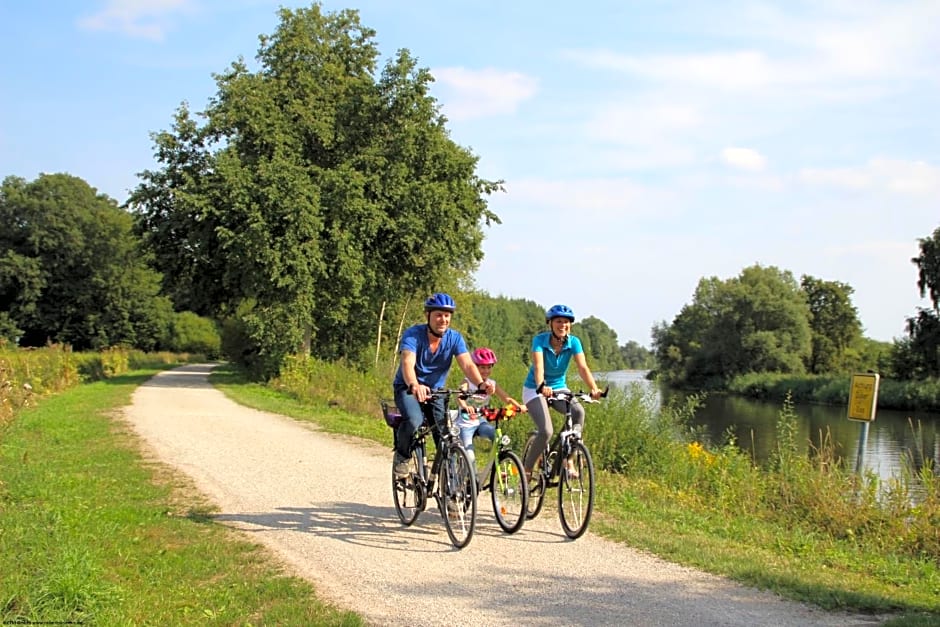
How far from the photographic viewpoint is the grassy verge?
5.05 metres

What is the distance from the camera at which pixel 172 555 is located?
21.4ft

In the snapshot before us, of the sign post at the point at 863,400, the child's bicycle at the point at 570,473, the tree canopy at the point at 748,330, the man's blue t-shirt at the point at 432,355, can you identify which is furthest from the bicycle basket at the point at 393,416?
the tree canopy at the point at 748,330

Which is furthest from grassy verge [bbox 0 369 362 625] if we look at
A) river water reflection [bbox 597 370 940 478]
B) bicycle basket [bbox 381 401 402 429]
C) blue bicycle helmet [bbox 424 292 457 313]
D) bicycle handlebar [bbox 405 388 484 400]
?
river water reflection [bbox 597 370 940 478]

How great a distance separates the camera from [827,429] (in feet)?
51.2

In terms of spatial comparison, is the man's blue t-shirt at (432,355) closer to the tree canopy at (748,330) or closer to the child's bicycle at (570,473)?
the child's bicycle at (570,473)

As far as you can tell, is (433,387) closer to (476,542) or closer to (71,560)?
(476,542)

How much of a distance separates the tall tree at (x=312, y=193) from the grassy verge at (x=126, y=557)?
17.8 m

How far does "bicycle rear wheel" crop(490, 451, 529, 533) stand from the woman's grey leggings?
12.5 inches

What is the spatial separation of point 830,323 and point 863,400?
72.1 meters

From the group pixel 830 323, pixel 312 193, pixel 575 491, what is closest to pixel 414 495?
pixel 575 491

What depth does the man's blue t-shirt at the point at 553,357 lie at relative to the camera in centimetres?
762

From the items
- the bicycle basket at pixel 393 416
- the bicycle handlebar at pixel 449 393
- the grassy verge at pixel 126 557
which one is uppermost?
the bicycle handlebar at pixel 449 393

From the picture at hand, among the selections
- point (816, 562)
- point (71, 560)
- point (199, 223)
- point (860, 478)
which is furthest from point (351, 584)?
point (199, 223)

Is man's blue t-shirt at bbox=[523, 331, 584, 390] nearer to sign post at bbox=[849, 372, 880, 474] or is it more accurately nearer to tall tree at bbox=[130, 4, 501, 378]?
sign post at bbox=[849, 372, 880, 474]
